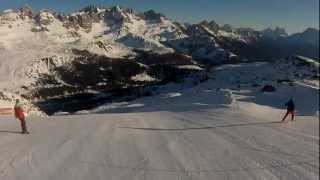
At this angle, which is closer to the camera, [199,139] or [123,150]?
[123,150]

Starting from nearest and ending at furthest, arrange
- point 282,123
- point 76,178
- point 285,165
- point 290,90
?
point 76,178 → point 285,165 → point 282,123 → point 290,90

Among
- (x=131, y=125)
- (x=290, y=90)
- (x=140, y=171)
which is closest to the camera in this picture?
(x=140, y=171)

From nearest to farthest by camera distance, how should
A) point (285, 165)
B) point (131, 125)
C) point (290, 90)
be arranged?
1. point (285, 165)
2. point (131, 125)
3. point (290, 90)

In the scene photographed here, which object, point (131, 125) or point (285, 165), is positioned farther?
point (131, 125)

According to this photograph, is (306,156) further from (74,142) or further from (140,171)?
(74,142)

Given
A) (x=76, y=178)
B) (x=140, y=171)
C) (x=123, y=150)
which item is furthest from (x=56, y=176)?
(x=123, y=150)

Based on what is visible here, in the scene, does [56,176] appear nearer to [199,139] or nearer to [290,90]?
[199,139]

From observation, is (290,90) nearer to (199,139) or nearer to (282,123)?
(282,123)

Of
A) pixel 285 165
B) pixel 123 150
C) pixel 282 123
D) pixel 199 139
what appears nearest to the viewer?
pixel 285 165

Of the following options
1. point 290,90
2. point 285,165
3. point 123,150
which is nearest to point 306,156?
point 285,165
